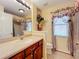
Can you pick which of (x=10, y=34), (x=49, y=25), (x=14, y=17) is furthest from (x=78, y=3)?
(x=49, y=25)

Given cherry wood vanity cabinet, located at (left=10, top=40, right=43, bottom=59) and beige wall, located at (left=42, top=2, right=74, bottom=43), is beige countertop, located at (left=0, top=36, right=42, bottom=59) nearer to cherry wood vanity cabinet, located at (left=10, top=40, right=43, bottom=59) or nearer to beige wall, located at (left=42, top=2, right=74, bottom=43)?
cherry wood vanity cabinet, located at (left=10, top=40, right=43, bottom=59)

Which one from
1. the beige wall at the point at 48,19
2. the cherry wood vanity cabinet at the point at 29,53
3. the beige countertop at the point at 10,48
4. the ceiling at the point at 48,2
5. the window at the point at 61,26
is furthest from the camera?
the beige wall at the point at 48,19

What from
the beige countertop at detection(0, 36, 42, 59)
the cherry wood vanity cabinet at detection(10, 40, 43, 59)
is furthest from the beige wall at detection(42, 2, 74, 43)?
the beige countertop at detection(0, 36, 42, 59)

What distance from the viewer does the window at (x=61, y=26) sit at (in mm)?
3943

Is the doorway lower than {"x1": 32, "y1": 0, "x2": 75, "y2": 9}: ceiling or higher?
lower

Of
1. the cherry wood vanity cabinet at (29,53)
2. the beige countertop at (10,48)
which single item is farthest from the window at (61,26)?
the beige countertop at (10,48)

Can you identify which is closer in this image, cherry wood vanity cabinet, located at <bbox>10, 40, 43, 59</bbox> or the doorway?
cherry wood vanity cabinet, located at <bbox>10, 40, 43, 59</bbox>

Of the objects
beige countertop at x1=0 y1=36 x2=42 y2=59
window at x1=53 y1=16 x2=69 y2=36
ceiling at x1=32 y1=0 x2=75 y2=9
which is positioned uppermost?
ceiling at x1=32 y1=0 x2=75 y2=9

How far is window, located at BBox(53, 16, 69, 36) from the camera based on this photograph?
12.9ft

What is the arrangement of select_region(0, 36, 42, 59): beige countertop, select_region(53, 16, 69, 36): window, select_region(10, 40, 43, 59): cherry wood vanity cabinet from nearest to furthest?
select_region(0, 36, 42, 59): beige countertop → select_region(10, 40, 43, 59): cherry wood vanity cabinet → select_region(53, 16, 69, 36): window

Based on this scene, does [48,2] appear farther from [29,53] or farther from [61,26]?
[29,53]

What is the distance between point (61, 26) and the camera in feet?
13.7

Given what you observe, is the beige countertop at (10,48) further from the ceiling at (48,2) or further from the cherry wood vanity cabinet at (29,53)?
the ceiling at (48,2)

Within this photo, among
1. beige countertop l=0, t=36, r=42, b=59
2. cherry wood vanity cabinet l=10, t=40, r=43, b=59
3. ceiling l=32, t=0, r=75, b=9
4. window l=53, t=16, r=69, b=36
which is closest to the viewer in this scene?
beige countertop l=0, t=36, r=42, b=59
